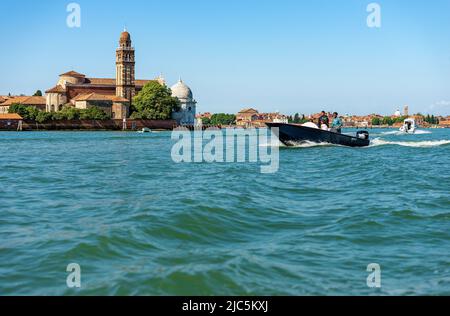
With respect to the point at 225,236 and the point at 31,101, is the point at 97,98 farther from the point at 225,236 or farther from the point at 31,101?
the point at 225,236

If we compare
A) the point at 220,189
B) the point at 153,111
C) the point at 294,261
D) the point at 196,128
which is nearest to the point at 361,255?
the point at 294,261

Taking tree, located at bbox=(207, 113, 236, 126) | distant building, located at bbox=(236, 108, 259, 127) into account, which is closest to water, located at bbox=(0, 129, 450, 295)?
tree, located at bbox=(207, 113, 236, 126)

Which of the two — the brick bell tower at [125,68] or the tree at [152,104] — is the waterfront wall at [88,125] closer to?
the tree at [152,104]

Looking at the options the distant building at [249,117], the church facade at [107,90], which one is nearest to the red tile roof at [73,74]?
the church facade at [107,90]

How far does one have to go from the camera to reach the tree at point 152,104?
89000 millimetres

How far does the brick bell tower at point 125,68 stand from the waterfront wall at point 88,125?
822 centimetres

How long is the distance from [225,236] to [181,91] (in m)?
104

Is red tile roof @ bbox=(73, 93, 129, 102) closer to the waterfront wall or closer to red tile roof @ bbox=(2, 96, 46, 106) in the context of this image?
the waterfront wall

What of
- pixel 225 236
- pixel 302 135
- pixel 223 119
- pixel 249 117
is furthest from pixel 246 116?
pixel 225 236

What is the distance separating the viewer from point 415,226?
7762 millimetres

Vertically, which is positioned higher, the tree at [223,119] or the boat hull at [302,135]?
the tree at [223,119]

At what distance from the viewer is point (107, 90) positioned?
324 ft
